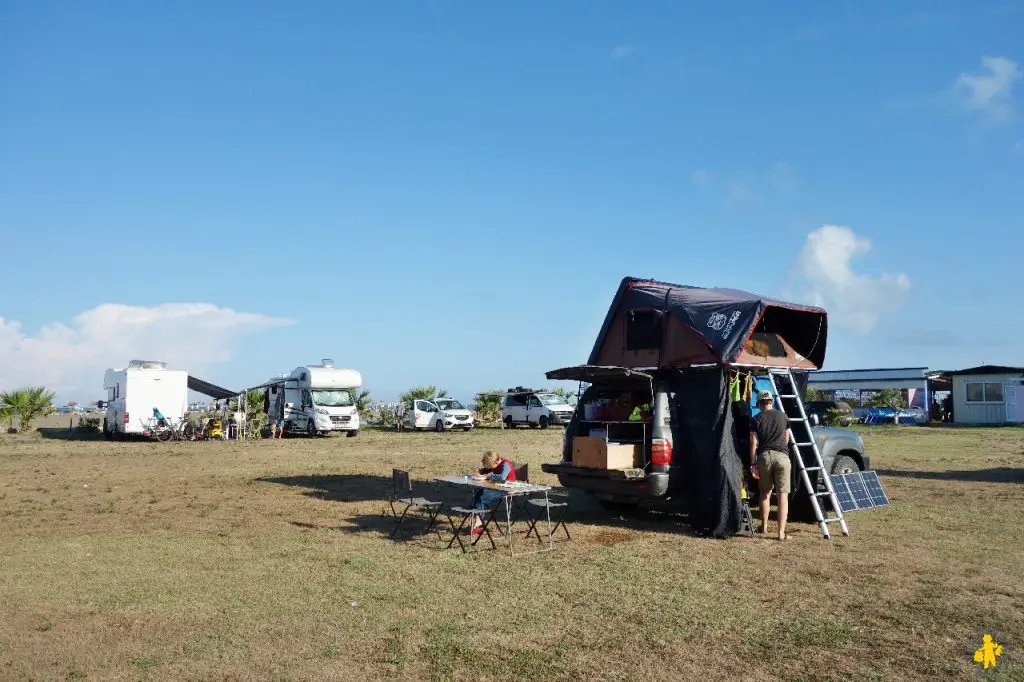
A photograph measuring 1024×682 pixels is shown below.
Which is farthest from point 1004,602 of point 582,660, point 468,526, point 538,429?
point 538,429

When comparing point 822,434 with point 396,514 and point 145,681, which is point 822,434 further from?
point 145,681

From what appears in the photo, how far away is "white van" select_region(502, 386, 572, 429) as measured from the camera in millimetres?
33500

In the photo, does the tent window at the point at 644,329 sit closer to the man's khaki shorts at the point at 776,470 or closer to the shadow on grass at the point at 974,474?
the man's khaki shorts at the point at 776,470

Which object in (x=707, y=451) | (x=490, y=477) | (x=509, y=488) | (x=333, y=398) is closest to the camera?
(x=509, y=488)

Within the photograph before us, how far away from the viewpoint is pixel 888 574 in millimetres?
7531

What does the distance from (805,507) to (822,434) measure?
4.29 feet

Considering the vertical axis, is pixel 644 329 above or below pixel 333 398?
above

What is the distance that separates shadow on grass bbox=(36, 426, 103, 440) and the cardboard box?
2569cm

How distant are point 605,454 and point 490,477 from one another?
1410 mm

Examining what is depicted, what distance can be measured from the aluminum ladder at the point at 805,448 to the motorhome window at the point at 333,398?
21730 mm

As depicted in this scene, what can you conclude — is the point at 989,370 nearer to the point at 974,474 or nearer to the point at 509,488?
the point at 974,474

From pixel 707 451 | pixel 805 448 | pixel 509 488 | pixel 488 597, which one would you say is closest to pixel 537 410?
pixel 805 448

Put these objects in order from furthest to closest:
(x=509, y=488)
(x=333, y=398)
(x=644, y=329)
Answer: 1. (x=333, y=398)
2. (x=644, y=329)
3. (x=509, y=488)

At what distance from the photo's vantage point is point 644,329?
37.6 ft
